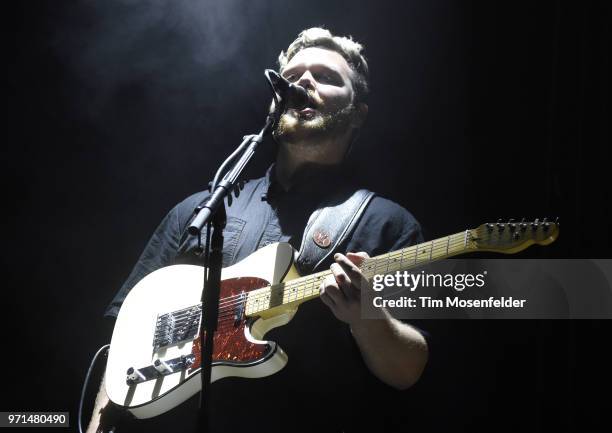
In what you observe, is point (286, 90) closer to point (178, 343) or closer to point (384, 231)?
point (384, 231)

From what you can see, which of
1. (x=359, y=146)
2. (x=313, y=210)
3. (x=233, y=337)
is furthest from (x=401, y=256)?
(x=359, y=146)

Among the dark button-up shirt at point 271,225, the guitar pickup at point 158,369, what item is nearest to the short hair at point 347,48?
the dark button-up shirt at point 271,225

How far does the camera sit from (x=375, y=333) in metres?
1.58

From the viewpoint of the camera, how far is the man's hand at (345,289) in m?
1.53

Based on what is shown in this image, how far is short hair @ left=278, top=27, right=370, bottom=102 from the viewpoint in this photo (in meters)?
2.17

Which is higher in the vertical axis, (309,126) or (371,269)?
(309,126)

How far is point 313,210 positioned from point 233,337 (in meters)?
0.54

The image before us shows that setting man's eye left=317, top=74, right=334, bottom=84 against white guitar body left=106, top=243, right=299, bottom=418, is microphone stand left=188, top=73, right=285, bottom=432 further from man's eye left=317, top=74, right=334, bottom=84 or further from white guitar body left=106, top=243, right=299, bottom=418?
man's eye left=317, top=74, right=334, bottom=84

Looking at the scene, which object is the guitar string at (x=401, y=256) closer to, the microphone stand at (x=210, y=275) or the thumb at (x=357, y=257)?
the thumb at (x=357, y=257)

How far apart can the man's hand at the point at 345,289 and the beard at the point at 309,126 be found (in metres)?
0.61

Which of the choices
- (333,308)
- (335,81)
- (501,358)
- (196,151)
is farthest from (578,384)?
(196,151)

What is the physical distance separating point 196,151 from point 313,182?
0.65 meters

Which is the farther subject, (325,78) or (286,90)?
(325,78)

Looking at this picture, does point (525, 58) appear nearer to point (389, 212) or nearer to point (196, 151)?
point (389, 212)
